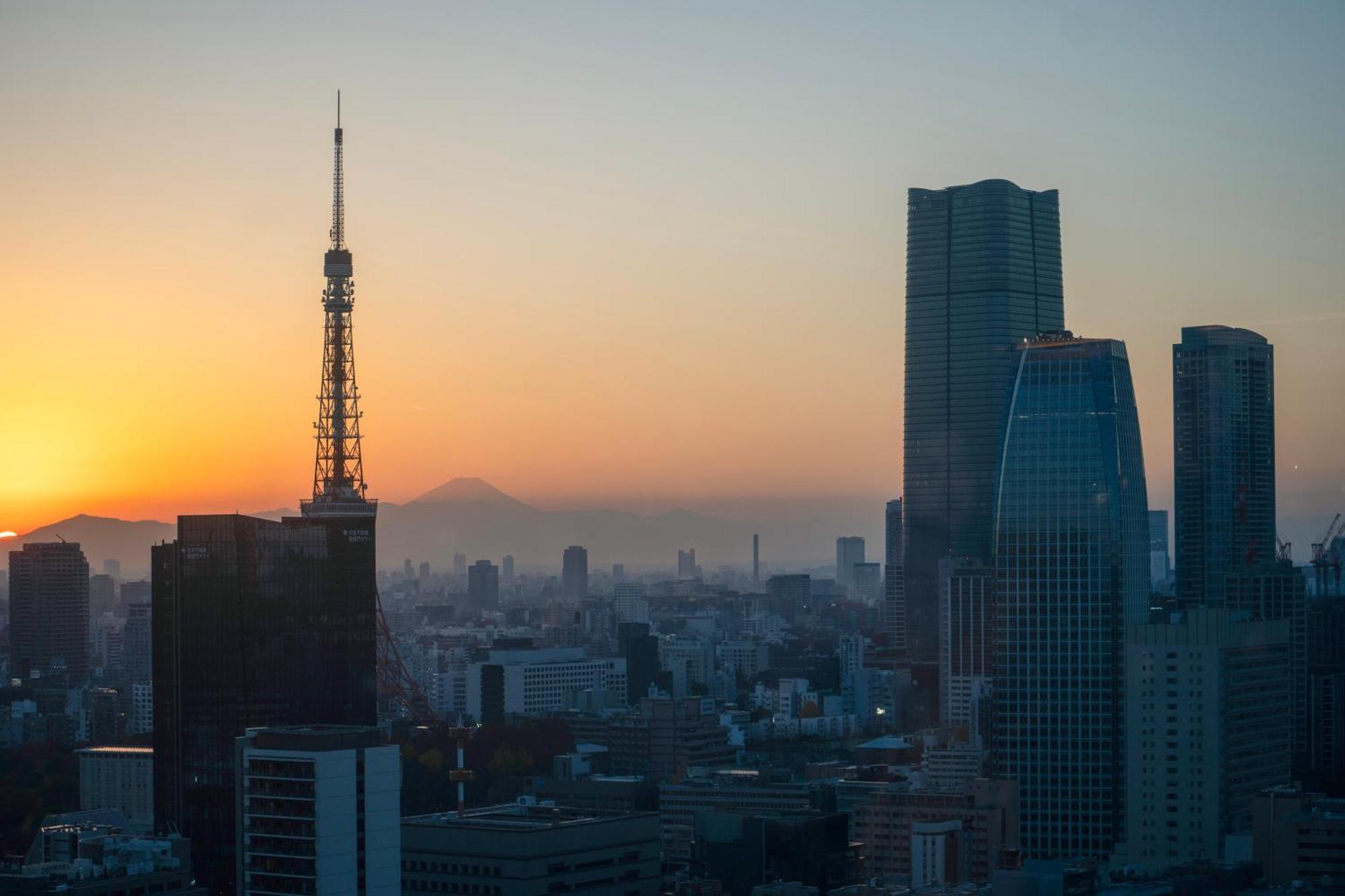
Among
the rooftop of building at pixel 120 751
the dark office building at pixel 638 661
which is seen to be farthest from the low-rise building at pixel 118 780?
the dark office building at pixel 638 661

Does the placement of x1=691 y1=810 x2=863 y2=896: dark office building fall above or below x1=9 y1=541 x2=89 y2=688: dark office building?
below

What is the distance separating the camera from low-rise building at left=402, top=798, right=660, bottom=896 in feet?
59.1

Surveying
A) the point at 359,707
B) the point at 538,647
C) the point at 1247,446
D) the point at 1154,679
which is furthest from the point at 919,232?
the point at 359,707

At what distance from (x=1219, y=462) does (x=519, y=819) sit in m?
17.7

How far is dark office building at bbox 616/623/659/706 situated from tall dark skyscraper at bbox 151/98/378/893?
2496 centimetres

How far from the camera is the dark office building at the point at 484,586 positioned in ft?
243

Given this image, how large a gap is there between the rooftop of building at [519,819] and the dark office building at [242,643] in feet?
10.5

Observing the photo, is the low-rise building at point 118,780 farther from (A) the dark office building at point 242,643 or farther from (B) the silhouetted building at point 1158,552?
(B) the silhouetted building at point 1158,552

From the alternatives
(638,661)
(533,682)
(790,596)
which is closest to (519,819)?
(533,682)

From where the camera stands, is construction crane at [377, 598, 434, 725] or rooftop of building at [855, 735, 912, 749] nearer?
rooftop of building at [855, 735, 912, 749]

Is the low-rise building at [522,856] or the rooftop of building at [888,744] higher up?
the low-rise building at [522,856]

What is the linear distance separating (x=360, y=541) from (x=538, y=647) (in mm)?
32257

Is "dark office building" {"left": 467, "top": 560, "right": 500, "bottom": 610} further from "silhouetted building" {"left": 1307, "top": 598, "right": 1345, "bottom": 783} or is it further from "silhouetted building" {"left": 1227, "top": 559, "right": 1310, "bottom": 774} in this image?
"silhouetted building" {"left": 1307, "top": 598, "right": 1345, "bottom": 783}

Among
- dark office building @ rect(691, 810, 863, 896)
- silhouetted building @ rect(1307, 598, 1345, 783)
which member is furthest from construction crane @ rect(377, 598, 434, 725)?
silhouetted building @ rect(1307, 598, 1345, 783)
